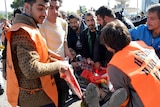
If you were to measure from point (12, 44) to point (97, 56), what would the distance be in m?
1.97

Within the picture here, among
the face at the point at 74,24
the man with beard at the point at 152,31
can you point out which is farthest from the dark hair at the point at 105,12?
the face at the point at 74,24

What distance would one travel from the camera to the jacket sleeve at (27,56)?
1.71m

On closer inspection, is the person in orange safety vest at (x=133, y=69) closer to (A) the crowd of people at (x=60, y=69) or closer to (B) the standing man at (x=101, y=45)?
(A) the crowd of people at (x=60, y=69)

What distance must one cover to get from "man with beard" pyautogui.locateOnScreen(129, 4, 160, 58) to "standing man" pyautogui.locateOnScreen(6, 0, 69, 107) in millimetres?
1079

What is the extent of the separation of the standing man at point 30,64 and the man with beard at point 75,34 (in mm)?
2285

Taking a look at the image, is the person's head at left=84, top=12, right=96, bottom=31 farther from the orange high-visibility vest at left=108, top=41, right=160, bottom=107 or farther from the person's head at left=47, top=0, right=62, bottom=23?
the orange high-visibility vest at left=108, top=41, right=160, bottom=107

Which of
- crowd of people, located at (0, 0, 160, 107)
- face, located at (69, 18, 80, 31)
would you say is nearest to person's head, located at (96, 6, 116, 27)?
face, located at (69, 18, 80, 31)

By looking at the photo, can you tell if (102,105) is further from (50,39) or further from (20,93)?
(50,39)

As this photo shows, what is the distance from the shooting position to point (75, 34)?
4.49m

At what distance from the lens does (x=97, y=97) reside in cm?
182

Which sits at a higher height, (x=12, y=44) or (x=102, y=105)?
(x=12, y=44)

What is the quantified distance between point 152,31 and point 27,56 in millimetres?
1520

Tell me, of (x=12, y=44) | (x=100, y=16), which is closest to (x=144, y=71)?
(x=12, y=44)

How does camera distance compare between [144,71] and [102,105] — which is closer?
[144,71]
